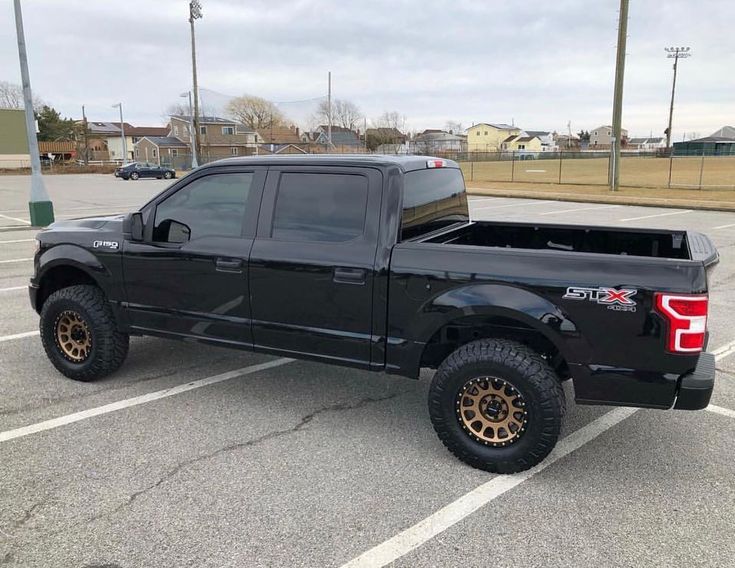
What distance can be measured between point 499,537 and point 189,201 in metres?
3.00

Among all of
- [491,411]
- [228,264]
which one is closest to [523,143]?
[228,264]

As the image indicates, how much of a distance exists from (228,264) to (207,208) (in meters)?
0.49

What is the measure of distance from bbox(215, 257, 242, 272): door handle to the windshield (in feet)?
3.69

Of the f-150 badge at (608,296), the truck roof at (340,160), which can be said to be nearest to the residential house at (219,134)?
the truck roof at (340,160)

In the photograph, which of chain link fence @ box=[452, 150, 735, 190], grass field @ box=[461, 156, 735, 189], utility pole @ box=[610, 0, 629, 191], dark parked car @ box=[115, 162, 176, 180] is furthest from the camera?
dark parked car @ box=[115, 162, 176, 180]

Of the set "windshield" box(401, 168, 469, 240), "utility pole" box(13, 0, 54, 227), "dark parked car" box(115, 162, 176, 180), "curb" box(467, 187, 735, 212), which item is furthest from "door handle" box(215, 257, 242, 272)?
"dark parked car" box(115, 162, 176, 180)

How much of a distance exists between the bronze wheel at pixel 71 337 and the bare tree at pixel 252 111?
112 meters

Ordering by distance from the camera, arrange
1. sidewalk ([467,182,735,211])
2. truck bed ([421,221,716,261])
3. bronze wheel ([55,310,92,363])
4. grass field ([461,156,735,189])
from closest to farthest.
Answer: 1. truck bed ([421,221,716,261])
2. bronze wheel ([55,310,92,363])
3. sidewalk ([467,182,735,211])
4. grass field ([461,156,735,189])

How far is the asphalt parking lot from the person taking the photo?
280cm

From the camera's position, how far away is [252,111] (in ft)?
370

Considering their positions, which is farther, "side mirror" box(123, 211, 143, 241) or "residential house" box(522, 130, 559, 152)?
"residential house" box(522, 130, 559, 152)

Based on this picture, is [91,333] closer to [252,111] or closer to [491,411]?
[491,411]

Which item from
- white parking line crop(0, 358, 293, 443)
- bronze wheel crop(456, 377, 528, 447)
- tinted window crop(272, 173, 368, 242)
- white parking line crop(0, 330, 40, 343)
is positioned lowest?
white parking line crop(0, 358, 293, 443)

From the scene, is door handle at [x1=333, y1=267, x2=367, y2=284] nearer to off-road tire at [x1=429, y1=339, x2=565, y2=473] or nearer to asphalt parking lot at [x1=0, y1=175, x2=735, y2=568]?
off-road tire at [x1=429, y1=339, x2=565, y2=473]
